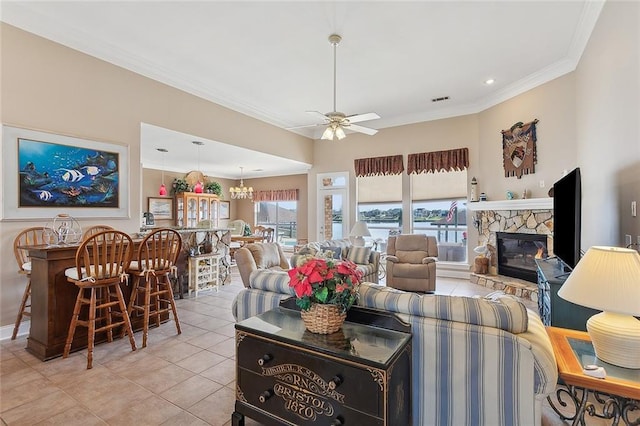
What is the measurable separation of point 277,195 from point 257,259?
242 inches

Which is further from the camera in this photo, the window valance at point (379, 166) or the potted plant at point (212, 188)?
A: the potted plant at point (212, 188)

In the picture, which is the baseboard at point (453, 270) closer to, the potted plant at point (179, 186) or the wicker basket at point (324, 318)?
the wicker basket at point (324, 318)

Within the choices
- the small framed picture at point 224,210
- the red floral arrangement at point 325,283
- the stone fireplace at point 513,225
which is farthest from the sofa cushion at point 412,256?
the small framed picture at point 224,210

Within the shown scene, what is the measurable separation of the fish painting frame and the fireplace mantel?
566 cm

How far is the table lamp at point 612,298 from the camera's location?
4.65 feet

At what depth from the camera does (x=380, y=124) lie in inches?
271

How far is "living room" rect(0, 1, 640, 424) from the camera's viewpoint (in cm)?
262

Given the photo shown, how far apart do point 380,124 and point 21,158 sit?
5908 millimetres

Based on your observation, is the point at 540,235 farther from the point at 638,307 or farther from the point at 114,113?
the point at 114,113

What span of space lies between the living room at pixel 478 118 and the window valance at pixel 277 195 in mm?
3822

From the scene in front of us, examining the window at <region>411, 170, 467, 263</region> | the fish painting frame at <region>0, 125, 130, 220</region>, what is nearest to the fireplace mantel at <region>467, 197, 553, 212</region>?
the window at <region>411, 170, 467, 263</region>

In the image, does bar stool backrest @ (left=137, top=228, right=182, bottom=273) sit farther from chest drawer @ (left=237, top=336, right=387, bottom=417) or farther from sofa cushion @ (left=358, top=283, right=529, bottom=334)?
sofa cushion @ (left=358, top=283, right=529, bottom=334)

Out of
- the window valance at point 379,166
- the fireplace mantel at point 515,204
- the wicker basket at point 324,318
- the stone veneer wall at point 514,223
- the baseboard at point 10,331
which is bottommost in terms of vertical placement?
the baseboard at point 10,331

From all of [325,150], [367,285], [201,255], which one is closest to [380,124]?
[325,150]
